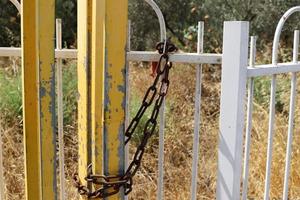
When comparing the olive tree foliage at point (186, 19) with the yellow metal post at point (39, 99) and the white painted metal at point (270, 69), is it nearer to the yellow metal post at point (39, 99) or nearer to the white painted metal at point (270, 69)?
the white painted metal at point (270, 69)

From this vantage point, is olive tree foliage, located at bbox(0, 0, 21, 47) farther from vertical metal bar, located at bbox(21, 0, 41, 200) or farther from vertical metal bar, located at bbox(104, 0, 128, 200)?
vertical metal bar, located at bbox(104, 0, 128, 200)

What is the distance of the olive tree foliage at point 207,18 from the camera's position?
7.44 metres

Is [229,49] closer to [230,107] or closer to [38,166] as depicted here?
[230,107]

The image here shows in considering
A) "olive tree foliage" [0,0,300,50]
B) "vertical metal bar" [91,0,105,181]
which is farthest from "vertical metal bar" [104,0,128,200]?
"olive tree foliage" [0,0,300,50]

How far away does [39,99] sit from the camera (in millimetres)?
1836

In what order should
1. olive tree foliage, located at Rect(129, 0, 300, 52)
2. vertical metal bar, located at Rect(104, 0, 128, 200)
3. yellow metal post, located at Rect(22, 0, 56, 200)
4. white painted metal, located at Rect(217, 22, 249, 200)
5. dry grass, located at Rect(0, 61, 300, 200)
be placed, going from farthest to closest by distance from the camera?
olive tree foliage, located at Rect(129, 0, 300, 52) < dry grass, located at Rect(0, 61, 300, 200) < white painted metal, located at Rect(217, 22, 249, 200) < yellow metal post, located at Rect(22, 0, 56, 200) < vertical metal bar, located at Rect(104, 0, 128, 200)

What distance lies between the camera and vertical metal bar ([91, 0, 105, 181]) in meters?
1.66

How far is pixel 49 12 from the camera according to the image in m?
1.74

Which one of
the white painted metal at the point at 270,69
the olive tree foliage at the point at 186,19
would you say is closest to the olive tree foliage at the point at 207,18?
the olive tree foliage at the point at 186,19

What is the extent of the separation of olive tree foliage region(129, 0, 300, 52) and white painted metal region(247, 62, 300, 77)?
4374mm

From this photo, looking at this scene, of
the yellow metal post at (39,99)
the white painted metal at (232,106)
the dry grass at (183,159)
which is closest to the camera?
the yellow metal post at (39,99)

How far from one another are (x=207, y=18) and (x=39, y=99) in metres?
6.48

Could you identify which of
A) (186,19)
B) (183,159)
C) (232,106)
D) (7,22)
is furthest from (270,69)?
(7,22)

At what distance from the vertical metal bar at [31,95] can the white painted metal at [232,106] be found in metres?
0.82
